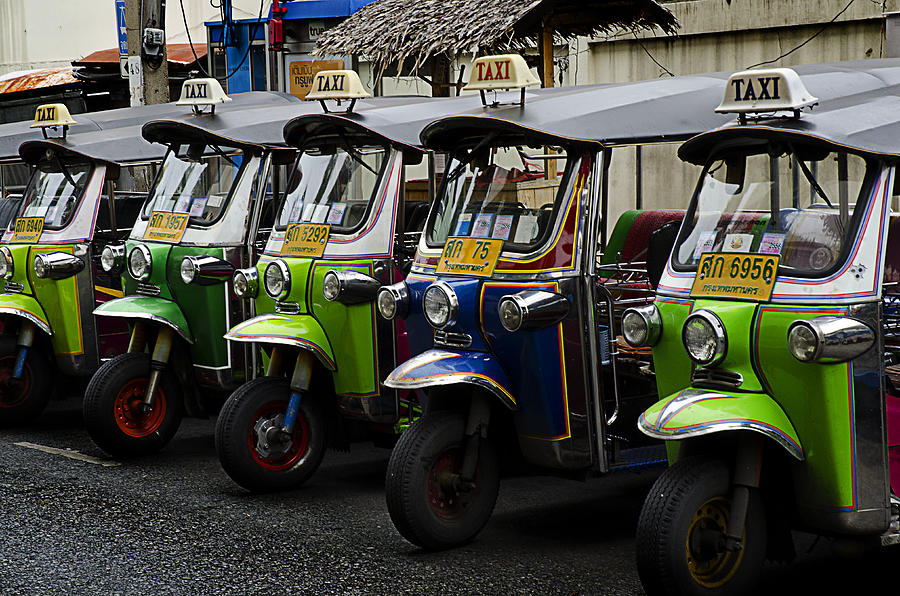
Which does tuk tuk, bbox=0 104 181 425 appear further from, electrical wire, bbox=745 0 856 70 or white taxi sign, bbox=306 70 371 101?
electrical wire, bbox=745 0 856 70

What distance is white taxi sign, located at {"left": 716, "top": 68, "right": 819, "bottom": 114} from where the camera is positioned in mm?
4559

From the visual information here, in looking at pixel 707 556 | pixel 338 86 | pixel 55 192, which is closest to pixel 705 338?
pixel 707 556

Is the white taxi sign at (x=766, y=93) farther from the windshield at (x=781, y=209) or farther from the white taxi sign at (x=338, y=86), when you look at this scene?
the white taxi sign at (x=338, y=86)

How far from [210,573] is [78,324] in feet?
11.2

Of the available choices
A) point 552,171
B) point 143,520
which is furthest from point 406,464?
point 552,171

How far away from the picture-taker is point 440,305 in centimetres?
557

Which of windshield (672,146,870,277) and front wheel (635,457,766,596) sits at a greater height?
windshield (672,146,870,277)

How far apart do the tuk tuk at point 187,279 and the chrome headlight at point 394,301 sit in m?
1.73

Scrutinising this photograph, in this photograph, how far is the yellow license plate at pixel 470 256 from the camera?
5.57 metres

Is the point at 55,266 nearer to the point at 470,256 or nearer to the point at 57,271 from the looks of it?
the point at 57,271

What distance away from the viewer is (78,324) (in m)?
8.15

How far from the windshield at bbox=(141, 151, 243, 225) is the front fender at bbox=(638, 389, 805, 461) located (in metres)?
3.87

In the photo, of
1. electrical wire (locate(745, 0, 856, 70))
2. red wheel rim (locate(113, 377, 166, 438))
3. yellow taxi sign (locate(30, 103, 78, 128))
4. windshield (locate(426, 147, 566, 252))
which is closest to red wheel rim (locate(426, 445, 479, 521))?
windshield (locate(426, 147, 566, 252))

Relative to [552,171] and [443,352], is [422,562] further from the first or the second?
[552,171]
